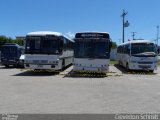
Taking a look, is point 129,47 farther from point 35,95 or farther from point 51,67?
point 35,95

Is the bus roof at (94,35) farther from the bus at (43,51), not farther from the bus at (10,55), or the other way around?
the bus at (10,55)

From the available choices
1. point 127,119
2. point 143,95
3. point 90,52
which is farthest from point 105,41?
point 127,119

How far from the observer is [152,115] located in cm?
944

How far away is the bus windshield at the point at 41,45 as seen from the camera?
77.8 feet

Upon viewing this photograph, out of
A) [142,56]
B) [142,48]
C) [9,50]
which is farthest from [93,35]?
[9,50]

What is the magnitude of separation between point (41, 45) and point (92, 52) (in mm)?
3622

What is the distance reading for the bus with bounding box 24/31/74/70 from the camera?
2342 centimetres

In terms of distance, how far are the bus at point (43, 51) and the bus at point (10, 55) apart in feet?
33.1

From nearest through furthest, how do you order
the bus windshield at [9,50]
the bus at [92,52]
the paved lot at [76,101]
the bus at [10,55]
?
the paved lot at [76,101] → the bus at [92,52] → the bus at [10,55] → the bus windshield at [9,50]

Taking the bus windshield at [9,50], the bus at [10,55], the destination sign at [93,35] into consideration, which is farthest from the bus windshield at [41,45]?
the bus windshield at [9,50]

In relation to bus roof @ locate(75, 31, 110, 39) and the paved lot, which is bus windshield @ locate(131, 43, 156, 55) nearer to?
bus roof @ locate(75, 31, 110, 39)

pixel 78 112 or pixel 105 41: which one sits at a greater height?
pixel 105 41

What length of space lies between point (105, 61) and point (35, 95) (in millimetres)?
10162

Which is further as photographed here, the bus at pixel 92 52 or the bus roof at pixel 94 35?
the bus roof at pixel 94 35
